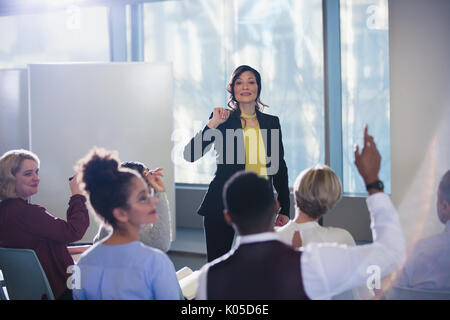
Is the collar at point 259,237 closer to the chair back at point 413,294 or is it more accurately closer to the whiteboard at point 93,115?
the chair back at point 413,294

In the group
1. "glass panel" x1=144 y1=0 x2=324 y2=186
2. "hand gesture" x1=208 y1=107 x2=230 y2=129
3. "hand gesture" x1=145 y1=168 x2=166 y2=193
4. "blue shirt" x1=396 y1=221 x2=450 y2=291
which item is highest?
"glass panel" x1=144 y1=0 x2=324 y2=186

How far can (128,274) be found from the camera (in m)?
1.54

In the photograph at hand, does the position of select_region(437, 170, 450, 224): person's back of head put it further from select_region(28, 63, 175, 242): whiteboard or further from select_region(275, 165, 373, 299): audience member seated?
select_region(28, 63, 175, 242): whiteboard

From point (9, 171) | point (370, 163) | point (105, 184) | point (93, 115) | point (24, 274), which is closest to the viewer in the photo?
point (370, 163)

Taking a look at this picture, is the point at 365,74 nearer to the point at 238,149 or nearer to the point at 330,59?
the point at 330,59

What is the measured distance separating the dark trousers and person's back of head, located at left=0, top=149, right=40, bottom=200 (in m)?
0.96

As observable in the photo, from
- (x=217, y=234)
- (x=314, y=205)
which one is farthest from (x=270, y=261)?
(x=217, y=234)

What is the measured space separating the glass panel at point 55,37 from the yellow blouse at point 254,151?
Result: 12.8ft

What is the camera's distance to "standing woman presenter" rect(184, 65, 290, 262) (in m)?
2.77

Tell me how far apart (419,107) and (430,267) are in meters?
1.50

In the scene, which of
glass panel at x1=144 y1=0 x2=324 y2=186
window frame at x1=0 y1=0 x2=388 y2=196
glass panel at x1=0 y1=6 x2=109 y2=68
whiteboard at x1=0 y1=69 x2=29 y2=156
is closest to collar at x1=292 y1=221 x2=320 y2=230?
window frame at x1=0 y1=0 x2=388 y2=196

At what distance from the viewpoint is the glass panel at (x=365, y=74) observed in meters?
5.17
